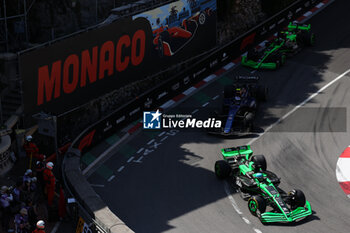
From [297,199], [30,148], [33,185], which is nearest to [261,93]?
[297,199]

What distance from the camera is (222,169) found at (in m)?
21.5

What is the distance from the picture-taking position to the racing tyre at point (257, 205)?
1916 centimetres

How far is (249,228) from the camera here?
1912cm

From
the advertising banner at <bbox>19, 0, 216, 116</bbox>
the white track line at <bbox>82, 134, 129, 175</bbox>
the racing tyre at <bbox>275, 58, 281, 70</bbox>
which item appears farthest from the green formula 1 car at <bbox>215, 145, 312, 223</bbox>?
the racing tyre at <bbox>275, 58, 281, 70</bbox>

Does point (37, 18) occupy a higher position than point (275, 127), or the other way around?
point (37, 18)

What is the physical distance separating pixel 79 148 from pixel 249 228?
296 inches

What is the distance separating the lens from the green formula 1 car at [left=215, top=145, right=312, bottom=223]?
19125 mm

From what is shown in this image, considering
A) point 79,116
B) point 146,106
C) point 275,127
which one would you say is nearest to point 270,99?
point 275,127

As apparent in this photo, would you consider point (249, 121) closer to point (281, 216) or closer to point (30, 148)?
point (281, 216)

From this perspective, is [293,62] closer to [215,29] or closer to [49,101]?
[215,29]

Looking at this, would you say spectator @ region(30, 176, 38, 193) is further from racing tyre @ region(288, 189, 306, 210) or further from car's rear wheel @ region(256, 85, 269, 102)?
car's rear wheel @ region(256, 85, 269, 102)

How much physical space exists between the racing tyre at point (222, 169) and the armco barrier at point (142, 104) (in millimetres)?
4549

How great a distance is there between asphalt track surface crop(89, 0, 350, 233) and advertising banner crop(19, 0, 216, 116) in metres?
2.59

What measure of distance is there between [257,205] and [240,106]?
719cm
